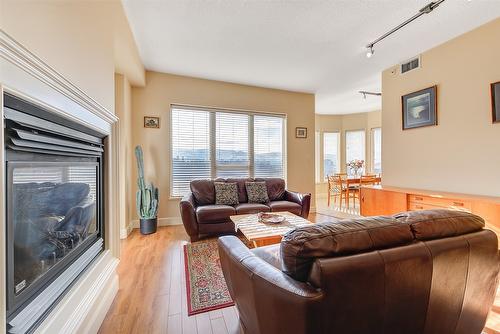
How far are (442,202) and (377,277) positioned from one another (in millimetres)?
2731

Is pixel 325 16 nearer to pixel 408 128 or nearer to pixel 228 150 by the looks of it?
pixel 408 128

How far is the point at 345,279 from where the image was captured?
0.85 metres

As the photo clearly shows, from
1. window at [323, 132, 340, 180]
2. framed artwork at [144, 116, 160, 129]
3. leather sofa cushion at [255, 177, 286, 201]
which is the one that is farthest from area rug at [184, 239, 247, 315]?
window at [323, 132, 340, 180]

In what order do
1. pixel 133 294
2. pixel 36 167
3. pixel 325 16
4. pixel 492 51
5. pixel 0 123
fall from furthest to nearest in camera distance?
pixel 492 51, pixel 325 16, pixel 133 294, pixel 36 167, pixel 0 123

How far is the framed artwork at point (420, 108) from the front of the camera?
330 cm

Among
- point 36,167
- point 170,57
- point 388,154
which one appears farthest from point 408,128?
point 36,167

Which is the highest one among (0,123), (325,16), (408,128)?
(325,16)

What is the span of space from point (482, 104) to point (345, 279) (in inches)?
134

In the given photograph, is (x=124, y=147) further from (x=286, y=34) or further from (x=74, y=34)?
(x=286, y=34)

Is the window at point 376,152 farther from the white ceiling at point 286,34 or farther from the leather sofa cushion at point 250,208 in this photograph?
Answer: the leather sofa cushion at point 250,208

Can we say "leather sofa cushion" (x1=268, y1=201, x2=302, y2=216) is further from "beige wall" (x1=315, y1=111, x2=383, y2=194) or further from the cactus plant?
"beige wall" (x1=315, y1=111, x2=383, y2=194)

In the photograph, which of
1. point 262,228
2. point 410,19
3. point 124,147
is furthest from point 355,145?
point 124,147

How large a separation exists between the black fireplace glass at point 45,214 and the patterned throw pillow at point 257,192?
2.60 meters

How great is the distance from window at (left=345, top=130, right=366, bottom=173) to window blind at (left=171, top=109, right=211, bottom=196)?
4958 mm
